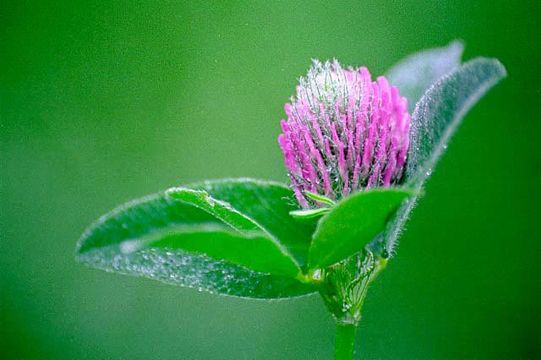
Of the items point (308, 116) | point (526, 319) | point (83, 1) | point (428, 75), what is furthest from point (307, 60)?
point (308, 116)

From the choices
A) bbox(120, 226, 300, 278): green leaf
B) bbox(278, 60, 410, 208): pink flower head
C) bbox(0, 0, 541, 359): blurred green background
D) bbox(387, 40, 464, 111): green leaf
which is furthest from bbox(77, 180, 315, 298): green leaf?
bbox(0, 0, 541, 359): blurred green background

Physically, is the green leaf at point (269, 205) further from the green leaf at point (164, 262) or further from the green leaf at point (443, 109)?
the green leaf at point (443, 109)

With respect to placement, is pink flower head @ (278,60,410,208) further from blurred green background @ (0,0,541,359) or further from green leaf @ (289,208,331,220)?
blurred green background @ (0,0,541,359)

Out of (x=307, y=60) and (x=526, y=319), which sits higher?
(x=307, y=60)

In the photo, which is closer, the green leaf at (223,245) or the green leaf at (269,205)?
the green leaf at (223,245)

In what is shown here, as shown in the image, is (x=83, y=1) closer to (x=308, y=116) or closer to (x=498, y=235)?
(x=498, y=235)

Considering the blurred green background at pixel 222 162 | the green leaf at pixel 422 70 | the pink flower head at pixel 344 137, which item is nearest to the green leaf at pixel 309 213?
the pink flower head at pixel 344 137

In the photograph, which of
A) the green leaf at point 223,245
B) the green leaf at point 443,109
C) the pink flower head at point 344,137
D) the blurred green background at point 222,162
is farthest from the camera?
the blurred green background at point 222,162
